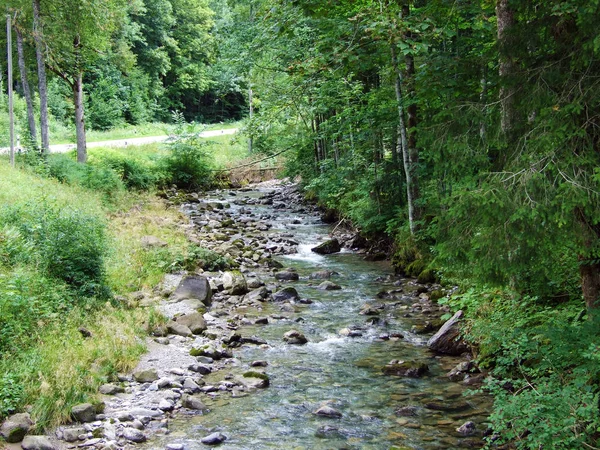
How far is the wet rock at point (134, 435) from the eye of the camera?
6.41m

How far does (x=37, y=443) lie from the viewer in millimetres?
5926

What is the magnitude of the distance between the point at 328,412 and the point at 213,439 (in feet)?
5.07

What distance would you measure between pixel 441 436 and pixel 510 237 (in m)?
2.64

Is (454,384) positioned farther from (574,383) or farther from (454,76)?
(454,76)

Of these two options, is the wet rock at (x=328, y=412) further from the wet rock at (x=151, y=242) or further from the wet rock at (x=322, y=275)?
the wet rock at (x=151, y=242)

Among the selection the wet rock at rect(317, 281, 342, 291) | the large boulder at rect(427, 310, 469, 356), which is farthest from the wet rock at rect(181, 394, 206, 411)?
the wet rock at rect(317, 281, 342, 291)

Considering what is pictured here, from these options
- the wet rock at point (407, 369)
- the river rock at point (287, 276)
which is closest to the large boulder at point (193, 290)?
the river rock at point (287, 276)

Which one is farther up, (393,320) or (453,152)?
(453,152)

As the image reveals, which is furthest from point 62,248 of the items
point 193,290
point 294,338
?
point 294,338

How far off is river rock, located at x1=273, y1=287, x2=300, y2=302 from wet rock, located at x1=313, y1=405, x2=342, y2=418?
551 centimetres

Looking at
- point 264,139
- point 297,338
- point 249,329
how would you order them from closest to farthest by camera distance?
point 297,338, point 249,329, point 264,139

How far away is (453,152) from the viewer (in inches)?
252

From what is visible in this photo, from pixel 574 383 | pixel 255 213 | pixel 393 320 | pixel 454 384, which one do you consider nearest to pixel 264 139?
pixel 255 213

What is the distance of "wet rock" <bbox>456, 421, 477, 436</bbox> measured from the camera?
6.66 metres
